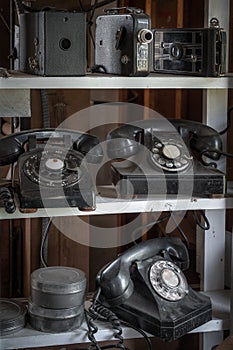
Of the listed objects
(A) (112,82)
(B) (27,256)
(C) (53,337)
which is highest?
(A) (112,82)

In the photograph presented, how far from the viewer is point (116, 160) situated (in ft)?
5.30

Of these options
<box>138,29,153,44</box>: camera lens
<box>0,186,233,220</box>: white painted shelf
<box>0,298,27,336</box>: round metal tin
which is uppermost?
<box>138,29,153,44</box>: camera lens

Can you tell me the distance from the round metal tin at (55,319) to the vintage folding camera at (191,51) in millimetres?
569

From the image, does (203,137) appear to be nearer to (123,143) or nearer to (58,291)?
(123,143)

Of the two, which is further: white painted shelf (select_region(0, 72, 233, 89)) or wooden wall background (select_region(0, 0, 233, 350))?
wooden wall background (select_region(0, 0, 233, 350))

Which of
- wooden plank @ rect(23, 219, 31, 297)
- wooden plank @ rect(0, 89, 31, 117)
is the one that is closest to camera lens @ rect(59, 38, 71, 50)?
wooden plank @ rect(0, 89, 31, 117)

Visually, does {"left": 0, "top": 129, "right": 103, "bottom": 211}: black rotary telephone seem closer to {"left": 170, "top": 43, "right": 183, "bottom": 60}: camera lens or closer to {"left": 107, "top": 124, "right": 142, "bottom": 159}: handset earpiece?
{"left": 107, "top": 124, "right": 142, "bottom": 159}: handset earpiece

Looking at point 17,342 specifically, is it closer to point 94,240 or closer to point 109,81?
point 109,81

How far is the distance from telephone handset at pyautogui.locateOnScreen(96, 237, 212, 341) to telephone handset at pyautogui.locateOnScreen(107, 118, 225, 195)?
161mm

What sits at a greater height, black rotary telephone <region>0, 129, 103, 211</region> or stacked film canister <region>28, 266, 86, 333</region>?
black rotary telephone <region>0, 129, 103, 211</region>

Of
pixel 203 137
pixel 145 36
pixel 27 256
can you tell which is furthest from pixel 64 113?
pixel 145 36

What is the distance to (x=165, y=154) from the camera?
4.97 ft

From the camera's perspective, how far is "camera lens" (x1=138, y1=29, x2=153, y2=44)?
140 centimetres

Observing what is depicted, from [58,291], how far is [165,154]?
372 millimetres
